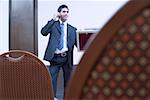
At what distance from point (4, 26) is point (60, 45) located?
2.71 feet

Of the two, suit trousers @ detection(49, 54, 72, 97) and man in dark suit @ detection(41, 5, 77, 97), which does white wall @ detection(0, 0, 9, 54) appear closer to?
man in dark suit @ detection(41, 5, 77, 97)

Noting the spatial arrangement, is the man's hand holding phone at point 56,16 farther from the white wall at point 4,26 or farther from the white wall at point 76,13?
the white wall at point 4,26

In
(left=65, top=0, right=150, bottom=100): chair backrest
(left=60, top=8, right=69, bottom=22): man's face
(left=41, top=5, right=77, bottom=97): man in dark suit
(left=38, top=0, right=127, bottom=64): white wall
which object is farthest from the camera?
(left=38, top=0, right=127, bottom=64): white wall

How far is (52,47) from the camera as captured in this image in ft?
11.9

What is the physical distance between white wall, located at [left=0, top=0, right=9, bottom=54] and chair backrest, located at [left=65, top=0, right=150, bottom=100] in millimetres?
3535

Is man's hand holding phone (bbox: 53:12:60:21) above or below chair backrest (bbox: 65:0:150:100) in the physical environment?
above

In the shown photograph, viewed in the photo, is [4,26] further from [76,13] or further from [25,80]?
[25,80]

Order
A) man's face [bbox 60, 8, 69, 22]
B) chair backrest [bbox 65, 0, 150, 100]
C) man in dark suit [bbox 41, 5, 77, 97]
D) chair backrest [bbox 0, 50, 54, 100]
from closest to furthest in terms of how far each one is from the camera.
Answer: chair backrest [bbox 65, 0, 150, 100], chair backrest [bbox 0, 50, 54, 100], man in dark suit [bbox 41, 5, 77, 97], man's face [bbox 60, 8, 69, 22]

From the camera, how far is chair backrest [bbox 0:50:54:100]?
1.21 m

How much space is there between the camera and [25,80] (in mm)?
1204

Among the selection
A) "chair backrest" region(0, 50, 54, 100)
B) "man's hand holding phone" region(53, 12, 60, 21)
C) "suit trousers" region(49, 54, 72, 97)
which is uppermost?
"man's hand holding phone" region(53, 12, 60, 21)

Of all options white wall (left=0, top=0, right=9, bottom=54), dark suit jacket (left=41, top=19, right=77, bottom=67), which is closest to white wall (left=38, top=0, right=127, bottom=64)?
dark suit jacket (left=41, top=19, right=77, bottom=67)

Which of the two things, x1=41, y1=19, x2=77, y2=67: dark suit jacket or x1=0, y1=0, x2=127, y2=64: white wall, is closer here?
x1=41, y1=19, x2=77, y2=67: dark suit jacket

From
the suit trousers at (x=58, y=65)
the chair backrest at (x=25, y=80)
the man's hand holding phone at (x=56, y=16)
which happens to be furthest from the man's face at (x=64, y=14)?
the chair backrest at (x=25, y=80)
